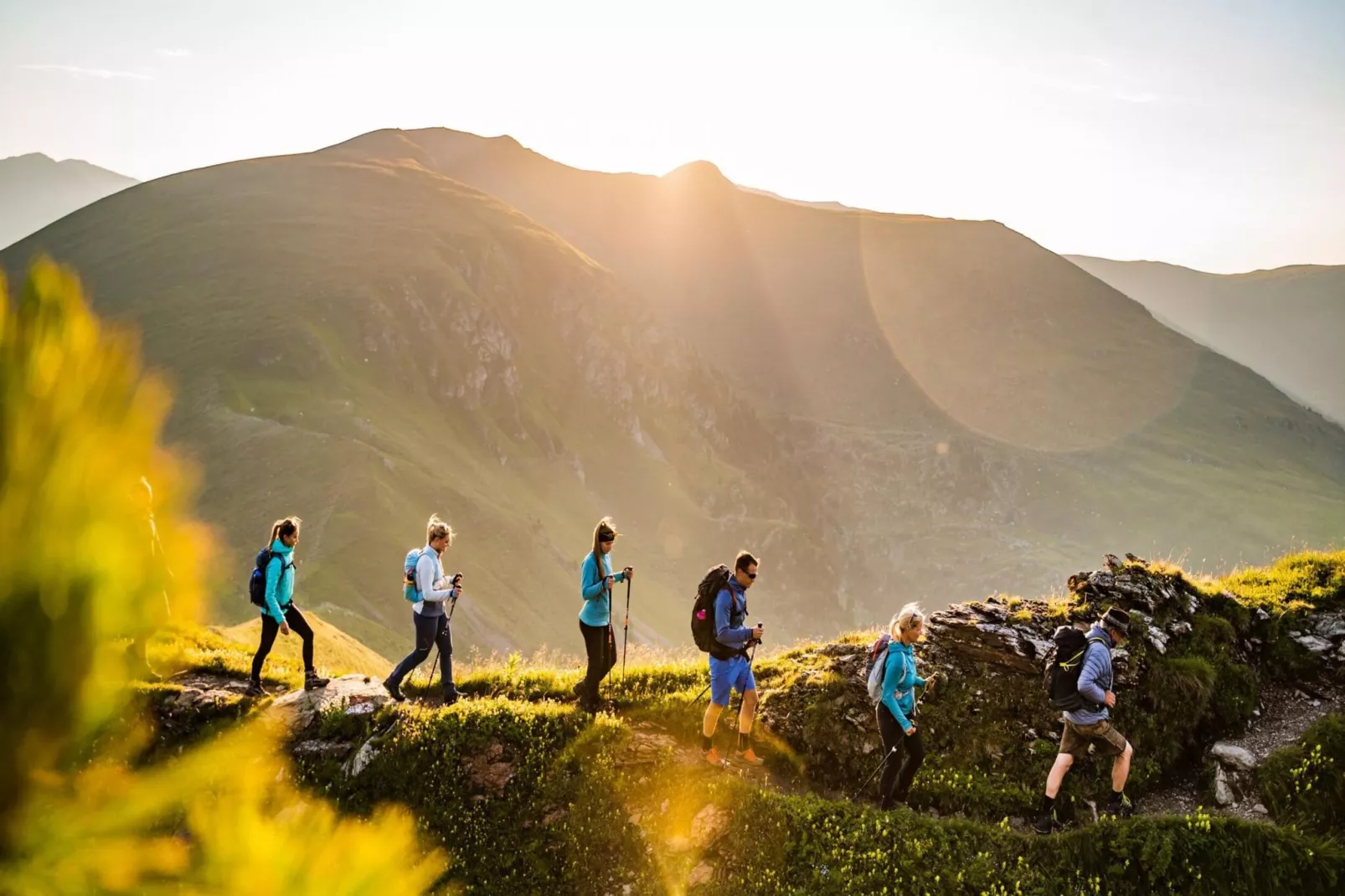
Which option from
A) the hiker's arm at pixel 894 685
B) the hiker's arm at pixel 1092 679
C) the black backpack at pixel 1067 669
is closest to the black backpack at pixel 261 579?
the hiker's arm at pixel 894 685

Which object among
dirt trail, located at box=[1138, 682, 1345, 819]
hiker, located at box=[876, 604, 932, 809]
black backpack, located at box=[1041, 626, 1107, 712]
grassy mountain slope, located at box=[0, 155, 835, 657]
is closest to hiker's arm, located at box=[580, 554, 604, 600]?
hiker, located at box=[876, 604, 932, 809]

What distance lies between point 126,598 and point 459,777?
275 inches

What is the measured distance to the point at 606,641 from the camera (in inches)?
393

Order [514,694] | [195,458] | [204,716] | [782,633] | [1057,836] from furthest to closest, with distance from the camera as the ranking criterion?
[782,633] → [195,458] → [514,694] → [204,716] → [1057,836]

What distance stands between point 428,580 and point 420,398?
247ft

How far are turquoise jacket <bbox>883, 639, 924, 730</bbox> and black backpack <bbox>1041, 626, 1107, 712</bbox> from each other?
155 cm

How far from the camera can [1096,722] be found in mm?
8047

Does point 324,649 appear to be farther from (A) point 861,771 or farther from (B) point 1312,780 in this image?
(B) point 1312,780

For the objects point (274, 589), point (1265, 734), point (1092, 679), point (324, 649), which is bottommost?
point (324, 649)

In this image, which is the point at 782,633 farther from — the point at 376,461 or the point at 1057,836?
the point at 1057,836

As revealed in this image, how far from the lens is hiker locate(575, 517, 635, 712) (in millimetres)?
9453

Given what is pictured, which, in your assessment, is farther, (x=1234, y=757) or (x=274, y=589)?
(x=274, y=589)

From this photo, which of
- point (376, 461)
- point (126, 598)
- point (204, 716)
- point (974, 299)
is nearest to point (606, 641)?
point (204, 716)

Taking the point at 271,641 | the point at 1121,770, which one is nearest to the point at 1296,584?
the point at 1121,770
